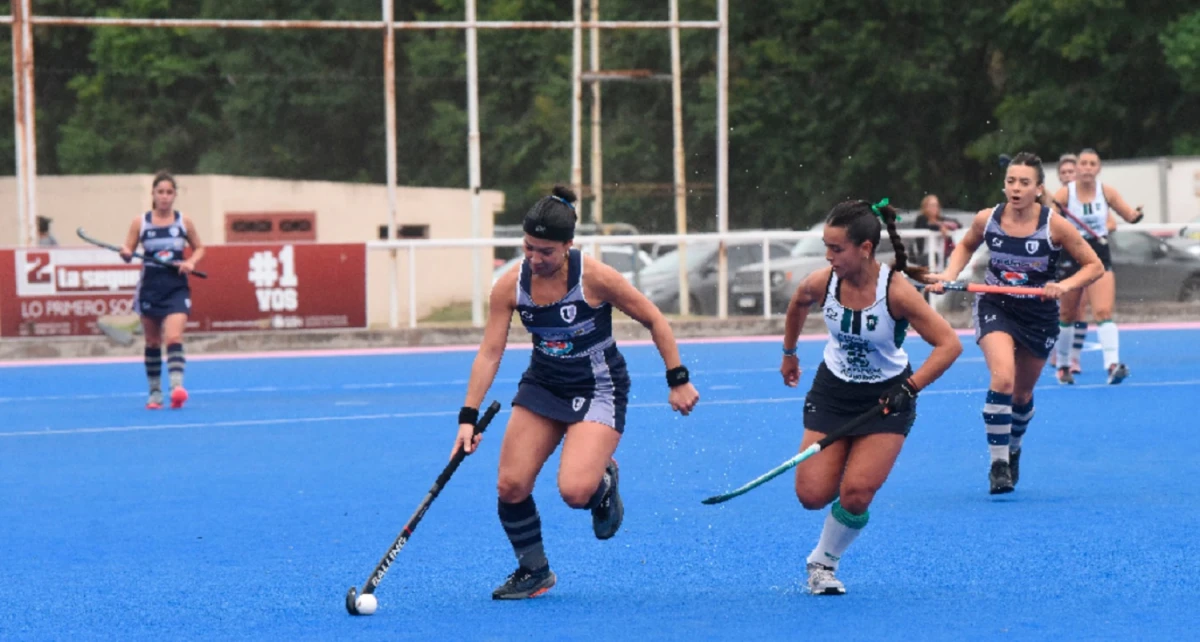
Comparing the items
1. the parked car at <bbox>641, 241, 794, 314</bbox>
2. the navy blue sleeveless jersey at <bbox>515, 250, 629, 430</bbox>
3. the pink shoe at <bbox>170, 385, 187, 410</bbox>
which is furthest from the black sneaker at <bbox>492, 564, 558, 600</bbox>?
the parked car at <bbox>641, 241, 794, 314</bbox>

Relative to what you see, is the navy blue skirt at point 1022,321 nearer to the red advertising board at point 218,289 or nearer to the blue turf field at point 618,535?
the blue turf field at point 618,535

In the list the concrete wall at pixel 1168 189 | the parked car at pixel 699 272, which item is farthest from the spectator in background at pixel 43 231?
the concrete wall at pixel 1168 189

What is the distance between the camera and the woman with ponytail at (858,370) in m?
7.40

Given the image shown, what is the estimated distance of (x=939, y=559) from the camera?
8.21m

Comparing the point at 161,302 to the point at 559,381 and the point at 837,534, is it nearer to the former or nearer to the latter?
the point at 559,381

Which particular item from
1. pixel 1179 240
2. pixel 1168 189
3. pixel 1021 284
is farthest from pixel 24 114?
pixel 1168 189

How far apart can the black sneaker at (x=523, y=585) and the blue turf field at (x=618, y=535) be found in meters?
0.07

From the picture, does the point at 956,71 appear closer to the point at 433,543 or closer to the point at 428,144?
the point at 428,144

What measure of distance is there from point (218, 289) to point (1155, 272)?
12253 millimetres

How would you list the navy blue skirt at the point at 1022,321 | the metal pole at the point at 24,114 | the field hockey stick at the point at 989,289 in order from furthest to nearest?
1. the metal pole at the point at 24,114
2. the navy blue skirt at the point at 1022,321
3. the field hockey stick at the point at 989,289

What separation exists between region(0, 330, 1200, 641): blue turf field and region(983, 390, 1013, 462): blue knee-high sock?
0.27 metres

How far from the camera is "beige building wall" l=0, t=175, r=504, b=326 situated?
39.0 metres

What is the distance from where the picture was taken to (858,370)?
303 inches

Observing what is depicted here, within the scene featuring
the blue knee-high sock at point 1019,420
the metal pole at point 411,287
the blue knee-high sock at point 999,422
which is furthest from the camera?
the metal pole at point 411,287
